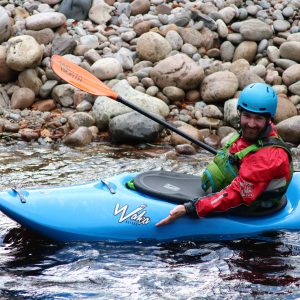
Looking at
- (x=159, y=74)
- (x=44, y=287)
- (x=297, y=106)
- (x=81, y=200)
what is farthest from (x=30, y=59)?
(x=44, y=287)

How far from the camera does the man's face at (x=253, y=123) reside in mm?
4605

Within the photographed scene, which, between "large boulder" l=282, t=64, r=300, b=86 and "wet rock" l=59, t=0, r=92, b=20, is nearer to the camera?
"large boulder" l=282, t=64, r=300, b=86

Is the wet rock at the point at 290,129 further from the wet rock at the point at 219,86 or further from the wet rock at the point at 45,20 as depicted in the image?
the wet rock at the point at 45,20

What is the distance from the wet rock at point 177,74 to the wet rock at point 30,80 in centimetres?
151

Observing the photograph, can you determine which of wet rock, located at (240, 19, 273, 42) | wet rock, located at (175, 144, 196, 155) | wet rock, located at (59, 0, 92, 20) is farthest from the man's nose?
wet rock, located at (59, 0, 92, 20)

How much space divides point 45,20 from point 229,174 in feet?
19.5

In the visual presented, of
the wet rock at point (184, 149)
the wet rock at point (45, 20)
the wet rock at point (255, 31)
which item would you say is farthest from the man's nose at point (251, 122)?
the wet rock at point (45, 20)

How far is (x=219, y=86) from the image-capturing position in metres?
8.84

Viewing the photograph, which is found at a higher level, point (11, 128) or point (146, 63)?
point (146, 63)

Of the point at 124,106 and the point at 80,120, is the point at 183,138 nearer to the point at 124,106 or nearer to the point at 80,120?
the point at 124,106


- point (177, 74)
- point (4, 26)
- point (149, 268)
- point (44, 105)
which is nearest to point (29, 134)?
point (44, 105)

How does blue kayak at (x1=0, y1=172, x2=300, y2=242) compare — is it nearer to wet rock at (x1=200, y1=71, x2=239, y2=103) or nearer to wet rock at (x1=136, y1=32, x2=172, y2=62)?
wet rock at (x1=200, y1=71, x2=239, y2=103)

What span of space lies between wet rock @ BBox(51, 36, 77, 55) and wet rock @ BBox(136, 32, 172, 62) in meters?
0.94

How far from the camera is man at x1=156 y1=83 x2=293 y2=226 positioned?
14.9ft
